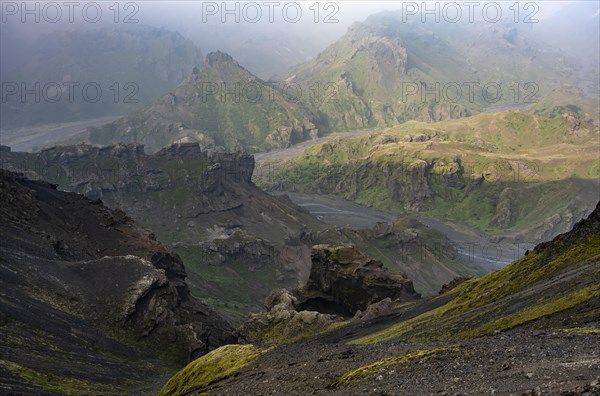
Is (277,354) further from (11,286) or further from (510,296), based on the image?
(11,286)

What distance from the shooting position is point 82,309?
11275 cm

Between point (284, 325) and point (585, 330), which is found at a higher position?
point (585, 330)

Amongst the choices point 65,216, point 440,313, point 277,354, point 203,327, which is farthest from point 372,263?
point 65,216

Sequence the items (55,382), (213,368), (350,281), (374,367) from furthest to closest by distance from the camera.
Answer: (350,281) < (55,382) < (213,368) < (374,367)

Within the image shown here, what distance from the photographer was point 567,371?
31.6 m

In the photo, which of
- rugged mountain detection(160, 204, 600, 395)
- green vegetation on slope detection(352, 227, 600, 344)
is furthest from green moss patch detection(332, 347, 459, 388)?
green vegetation on slope detection(352, 227, 600, 344)

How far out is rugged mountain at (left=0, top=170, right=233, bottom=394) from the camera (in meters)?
84.9

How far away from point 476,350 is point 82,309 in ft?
305

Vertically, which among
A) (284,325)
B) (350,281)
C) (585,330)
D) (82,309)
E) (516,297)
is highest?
(585,330)

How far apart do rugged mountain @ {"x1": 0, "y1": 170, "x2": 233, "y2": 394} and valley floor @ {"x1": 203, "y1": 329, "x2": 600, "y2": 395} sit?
130 ft

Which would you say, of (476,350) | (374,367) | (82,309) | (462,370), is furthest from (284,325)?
(462,370)

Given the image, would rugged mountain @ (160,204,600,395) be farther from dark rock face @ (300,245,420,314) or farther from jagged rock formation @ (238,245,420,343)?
dark rock face @ (300,245,420,314)

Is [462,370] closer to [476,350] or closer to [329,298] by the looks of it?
[476,350]

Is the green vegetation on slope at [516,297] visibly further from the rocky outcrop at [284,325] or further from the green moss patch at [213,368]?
the rocky outcrop at [284,325]
